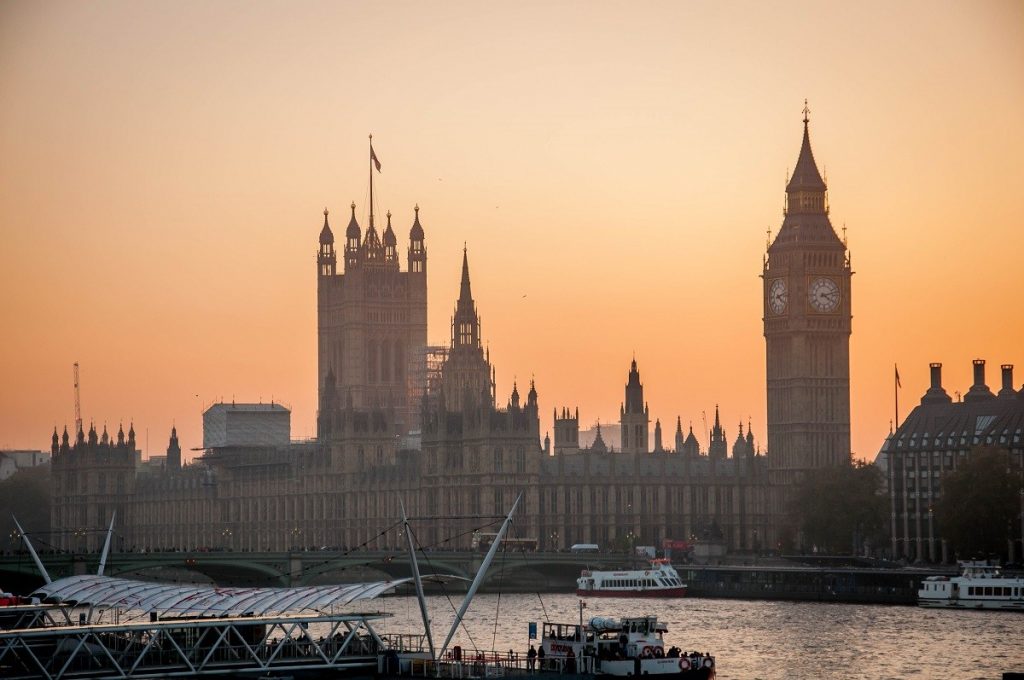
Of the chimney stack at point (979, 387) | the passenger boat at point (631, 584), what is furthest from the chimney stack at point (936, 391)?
the passenger boat at point (631, 584)

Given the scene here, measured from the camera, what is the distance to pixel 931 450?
18038 cm

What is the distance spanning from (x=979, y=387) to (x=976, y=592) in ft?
170

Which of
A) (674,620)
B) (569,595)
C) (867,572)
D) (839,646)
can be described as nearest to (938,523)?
(867,572)

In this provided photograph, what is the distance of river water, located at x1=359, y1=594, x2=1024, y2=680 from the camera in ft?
356

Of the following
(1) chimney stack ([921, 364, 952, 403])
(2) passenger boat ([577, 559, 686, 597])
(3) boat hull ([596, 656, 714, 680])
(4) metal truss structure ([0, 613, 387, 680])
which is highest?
(1) chimney stack ([921, 364, 952, 403])

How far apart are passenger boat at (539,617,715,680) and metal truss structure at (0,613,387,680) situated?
7.25m

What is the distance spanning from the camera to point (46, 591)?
106m

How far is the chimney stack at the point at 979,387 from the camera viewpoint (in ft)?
624

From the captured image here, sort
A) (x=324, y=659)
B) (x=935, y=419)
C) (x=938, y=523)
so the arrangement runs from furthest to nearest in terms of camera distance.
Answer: (x=935, y=419)
(x=938, y=523)
(x=324, y=659)

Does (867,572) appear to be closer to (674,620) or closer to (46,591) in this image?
(674,620)

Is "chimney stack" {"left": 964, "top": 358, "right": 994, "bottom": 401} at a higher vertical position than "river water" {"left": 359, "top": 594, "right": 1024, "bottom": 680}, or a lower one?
higher

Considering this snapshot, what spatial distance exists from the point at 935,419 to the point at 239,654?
96.7 meters

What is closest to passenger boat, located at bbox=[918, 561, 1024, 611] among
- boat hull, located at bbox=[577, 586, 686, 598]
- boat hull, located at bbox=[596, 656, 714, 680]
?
boat hull, located at bbox=[577, 586, 686, 598]

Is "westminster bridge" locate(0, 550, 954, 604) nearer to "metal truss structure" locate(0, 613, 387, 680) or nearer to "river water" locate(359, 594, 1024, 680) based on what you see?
"river water" locate(359, 594, 1024, 680)
